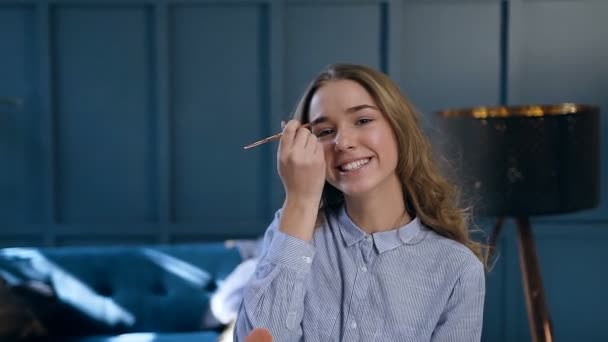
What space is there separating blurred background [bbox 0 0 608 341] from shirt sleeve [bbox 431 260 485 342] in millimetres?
2033

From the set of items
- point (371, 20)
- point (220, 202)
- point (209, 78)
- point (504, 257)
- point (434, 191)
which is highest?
point (371, 20)

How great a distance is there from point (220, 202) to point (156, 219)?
0.28m

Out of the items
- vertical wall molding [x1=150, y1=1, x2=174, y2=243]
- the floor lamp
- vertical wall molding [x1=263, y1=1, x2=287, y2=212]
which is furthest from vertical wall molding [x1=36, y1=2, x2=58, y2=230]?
the floor lamp

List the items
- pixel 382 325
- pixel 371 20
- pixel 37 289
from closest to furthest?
pixel 382 325 → pixel 37 289 → pixel 371 20

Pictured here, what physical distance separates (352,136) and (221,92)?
207 cm

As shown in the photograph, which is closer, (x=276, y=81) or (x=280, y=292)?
(x=280, y=292)

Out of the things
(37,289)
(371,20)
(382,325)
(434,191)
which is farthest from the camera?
(371,20)

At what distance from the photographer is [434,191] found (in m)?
1.20

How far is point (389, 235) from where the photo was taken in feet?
3.68

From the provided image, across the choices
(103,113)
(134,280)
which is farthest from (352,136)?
(103,113)

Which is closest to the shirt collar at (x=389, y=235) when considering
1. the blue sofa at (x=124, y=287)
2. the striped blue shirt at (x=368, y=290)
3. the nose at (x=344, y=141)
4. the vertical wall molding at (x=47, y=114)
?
the striped blue shirt at (x=368, y=290)

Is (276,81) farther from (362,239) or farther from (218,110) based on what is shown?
(362,239)

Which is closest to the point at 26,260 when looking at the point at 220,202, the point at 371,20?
the point at 220,202

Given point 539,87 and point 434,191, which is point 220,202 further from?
point 434,191
